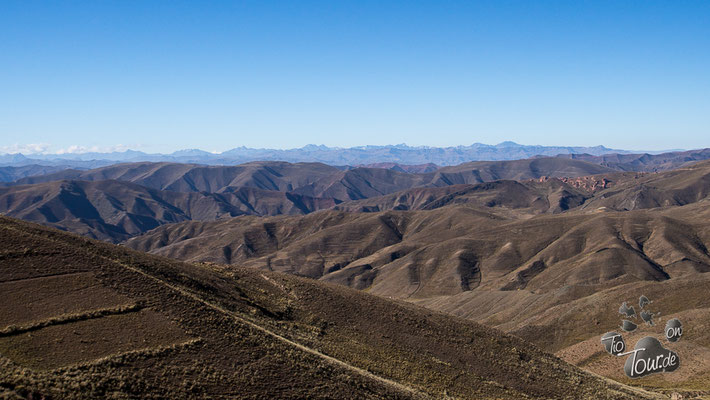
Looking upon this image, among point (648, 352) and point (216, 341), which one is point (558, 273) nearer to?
point (648, 352)

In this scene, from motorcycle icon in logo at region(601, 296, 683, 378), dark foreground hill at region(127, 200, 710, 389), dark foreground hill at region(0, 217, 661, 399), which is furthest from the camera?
dark foreground hill at region(127, 200, 710, 389)

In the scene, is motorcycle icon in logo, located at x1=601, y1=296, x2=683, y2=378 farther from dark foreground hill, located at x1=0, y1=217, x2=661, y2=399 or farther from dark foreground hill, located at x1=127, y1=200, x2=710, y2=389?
dark foreground hill, located at x1=0, y1=217, x2=661, y2=399

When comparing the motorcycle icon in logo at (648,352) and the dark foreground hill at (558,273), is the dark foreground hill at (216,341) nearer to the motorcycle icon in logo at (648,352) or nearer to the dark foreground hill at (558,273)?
the motorcycle icon in logo at (648,352)

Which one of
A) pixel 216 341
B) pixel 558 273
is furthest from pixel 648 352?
pixel 558 273

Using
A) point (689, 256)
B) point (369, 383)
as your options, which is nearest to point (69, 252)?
point (369, 383)

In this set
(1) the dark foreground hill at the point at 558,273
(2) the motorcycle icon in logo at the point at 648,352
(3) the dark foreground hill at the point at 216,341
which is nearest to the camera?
(3) the dark foreground hill at the point at 216,341

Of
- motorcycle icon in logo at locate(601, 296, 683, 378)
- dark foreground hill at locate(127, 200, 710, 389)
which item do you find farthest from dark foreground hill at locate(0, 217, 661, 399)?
dark foreground hill at locate(127, 200, 710, 389)

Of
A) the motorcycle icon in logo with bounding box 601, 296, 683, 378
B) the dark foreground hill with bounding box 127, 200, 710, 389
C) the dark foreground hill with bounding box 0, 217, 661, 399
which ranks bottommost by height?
the dark foreground hill with bounding box 127, 200, 710, 389

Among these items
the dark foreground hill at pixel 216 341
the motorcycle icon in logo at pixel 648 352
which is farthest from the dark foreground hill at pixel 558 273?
the dark foreground hill at pixel 216 341

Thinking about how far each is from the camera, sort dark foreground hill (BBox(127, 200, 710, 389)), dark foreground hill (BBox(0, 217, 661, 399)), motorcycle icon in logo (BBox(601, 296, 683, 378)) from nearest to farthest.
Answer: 1. dark foreground hill (BBox(0, 217, 661, 399))
2. motorcycle icon in logo (BBox(601, 296, 683, 378))
3. dark foreground hill (BBox(127, 200, 710, 389))

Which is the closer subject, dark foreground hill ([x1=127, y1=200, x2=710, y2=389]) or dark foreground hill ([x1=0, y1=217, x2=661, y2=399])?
dark foreground hill ([x1=0, y1=217, x2=661, y2=399])
